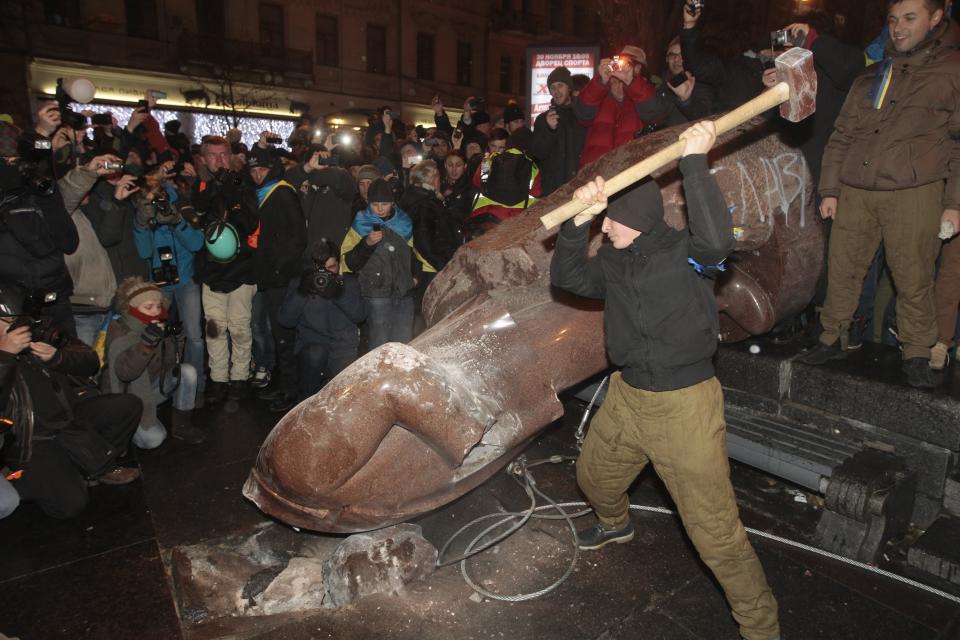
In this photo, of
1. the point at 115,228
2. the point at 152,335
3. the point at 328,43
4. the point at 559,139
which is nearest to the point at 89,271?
the point at 115,228

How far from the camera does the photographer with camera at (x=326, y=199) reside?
19.1 ft

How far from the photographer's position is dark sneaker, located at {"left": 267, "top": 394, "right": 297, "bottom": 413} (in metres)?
5.39

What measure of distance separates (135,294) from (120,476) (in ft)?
4.39

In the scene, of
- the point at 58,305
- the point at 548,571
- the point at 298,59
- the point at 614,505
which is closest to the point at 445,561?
the point at 548,571

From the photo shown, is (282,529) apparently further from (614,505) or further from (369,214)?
(369,214)

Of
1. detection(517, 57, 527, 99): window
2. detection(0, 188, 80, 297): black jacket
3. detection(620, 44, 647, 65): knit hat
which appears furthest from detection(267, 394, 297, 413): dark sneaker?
detection(517, 57, 527, 99): window

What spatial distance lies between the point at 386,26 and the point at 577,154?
77.7ft

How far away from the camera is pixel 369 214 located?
17.0ft

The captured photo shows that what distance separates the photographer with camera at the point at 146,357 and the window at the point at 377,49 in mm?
24077

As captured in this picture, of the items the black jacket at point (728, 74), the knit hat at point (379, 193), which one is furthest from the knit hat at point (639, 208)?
the knit hat at point (379, 193)

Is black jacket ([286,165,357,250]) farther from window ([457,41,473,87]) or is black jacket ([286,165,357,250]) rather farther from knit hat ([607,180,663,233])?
window ([457,41,473,87])

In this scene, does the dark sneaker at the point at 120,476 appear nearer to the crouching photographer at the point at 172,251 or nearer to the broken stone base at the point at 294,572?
the broken stone base at the point at 294,572

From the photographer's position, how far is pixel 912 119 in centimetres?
336

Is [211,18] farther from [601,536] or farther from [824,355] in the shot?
[601,536]
